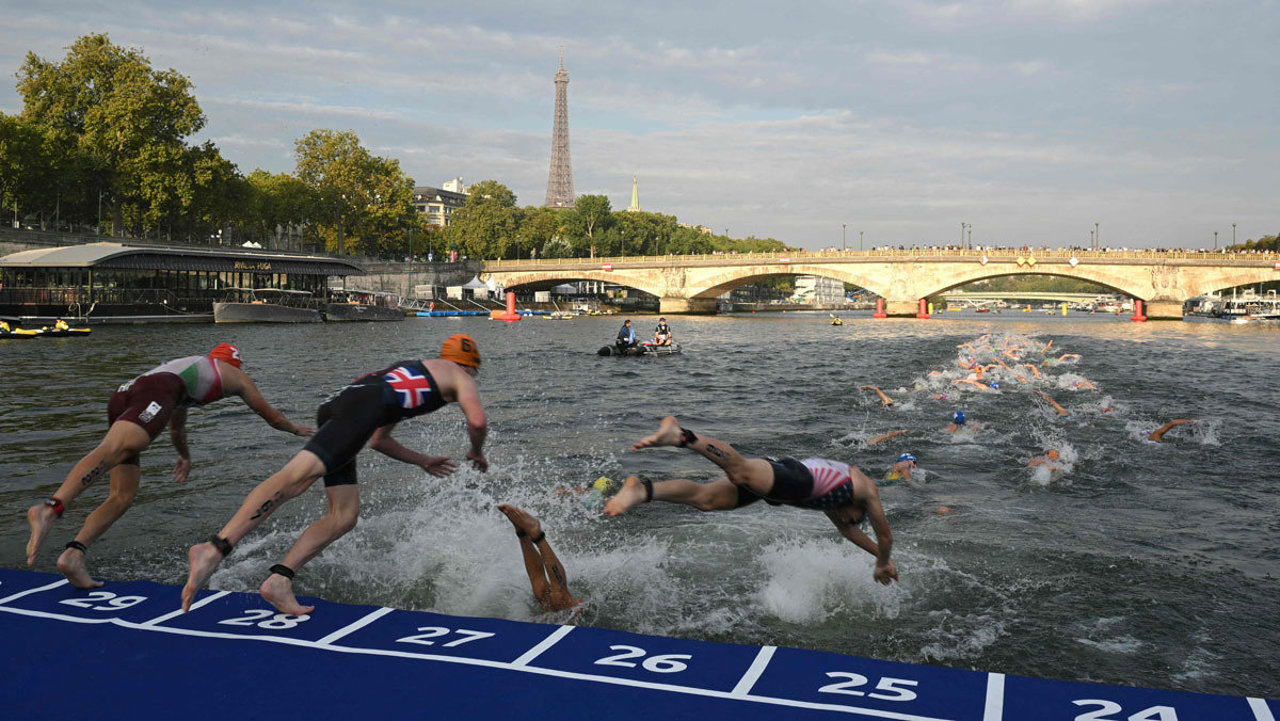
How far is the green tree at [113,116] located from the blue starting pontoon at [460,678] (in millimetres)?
71494

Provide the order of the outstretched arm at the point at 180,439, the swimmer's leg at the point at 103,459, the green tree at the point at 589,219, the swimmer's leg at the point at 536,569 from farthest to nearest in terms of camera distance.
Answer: the green tree at the point at 589,219 → the outstretched arm at the point at 180,439 → the swimmer's leg at the point at 103,459 → the swimmer's leg at the point at 536,569

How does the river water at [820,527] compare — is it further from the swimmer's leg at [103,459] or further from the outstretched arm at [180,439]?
Result: the swimmer's leg at [103,459]

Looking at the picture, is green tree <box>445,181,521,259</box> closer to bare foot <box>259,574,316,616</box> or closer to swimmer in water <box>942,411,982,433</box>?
swimmer in water <box>942,411,982,433</box>

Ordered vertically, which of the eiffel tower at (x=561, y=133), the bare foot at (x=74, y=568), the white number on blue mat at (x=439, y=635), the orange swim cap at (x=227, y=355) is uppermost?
the eiffel tower at (x=561, y=133)

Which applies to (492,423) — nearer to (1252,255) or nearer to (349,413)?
(349,413)

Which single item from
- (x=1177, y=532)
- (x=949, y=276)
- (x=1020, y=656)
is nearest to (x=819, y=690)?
(x=1020, y=656)

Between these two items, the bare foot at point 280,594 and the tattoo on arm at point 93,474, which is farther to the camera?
the tattoo on arm at point 93,474

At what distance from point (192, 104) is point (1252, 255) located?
91379 millimetres

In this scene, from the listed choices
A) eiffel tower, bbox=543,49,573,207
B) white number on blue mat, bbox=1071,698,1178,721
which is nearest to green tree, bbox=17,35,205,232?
white number on blue mat, bbox=1071,698,1178,721

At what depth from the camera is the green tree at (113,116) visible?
6712cm

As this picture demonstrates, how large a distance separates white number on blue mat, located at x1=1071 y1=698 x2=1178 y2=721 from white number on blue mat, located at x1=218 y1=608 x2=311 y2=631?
5.19 meters

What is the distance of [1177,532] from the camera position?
1104 cm

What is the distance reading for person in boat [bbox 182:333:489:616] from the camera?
6.47 metres

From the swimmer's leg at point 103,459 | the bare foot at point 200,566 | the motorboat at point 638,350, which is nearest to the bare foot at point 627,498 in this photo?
the bare foot at point 200,566
